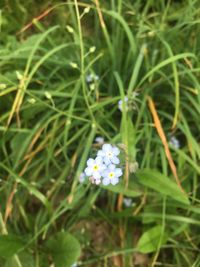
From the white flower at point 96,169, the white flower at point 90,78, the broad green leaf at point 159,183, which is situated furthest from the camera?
the white flower at point 90,78

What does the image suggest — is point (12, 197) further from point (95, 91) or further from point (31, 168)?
point (95, 91)

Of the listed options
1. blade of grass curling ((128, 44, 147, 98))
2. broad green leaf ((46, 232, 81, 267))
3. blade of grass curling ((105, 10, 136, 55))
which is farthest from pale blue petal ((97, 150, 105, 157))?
blade of grass curling ((105, 10, 136, 55))

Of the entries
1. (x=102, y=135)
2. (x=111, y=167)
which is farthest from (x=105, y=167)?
(x=102, y=135)

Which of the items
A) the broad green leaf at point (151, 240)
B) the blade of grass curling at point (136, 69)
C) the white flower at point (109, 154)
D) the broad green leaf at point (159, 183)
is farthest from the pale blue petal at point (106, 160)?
the broad green leaf at point (151, 240)

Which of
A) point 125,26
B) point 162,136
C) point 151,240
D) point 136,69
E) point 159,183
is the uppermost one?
point 125,26

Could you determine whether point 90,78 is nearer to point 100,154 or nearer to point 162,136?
point 162,136

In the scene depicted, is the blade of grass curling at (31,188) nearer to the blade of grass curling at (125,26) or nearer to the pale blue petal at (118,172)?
the pale blue petal at (118,172)

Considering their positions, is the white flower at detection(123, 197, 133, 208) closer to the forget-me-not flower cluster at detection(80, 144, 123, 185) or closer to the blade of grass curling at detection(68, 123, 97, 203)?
the blade of grass curling at detection(68, 123, 97, 203)

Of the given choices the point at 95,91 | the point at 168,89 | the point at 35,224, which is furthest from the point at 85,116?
the point at 35,224
